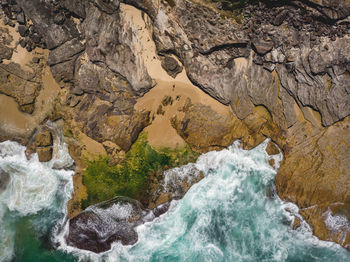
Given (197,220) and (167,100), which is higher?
(167,100)

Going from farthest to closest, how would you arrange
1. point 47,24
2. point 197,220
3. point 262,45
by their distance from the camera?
point 197,220 → point 47,24 → point 262,45

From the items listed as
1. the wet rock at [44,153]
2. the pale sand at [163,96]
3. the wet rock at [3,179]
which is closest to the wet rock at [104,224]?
the wet rock at [44,153]

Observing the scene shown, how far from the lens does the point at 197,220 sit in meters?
11.0

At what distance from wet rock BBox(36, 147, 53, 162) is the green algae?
1547 mm

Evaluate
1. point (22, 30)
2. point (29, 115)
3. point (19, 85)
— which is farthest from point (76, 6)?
point (29, 115)

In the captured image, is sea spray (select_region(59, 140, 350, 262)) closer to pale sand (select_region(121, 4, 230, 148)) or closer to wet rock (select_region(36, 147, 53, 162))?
pale sand (select_region(121, 4, 230, 148))

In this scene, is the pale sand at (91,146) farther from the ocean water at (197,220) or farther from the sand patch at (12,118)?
the sand patch at (12,118)

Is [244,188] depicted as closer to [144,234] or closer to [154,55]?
[144,234]

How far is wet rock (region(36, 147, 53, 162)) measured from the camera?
10594mm

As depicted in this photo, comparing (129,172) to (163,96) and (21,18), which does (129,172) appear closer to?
(163,96)

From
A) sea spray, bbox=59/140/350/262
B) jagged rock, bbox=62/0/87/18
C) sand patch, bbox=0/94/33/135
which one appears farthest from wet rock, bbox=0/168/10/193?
jagged rock, bbox=62/0/87/18

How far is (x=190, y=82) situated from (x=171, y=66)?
38.0 inches

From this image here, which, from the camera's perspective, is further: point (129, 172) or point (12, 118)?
point (129, 172)

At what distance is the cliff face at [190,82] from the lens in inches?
376
